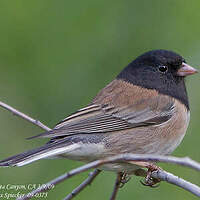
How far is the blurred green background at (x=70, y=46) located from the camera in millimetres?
4164

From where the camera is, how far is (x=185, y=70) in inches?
141

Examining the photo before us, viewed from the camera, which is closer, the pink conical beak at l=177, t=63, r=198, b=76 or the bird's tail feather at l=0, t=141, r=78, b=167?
the bird's tail feather at l=0, t=141, r=78, b=167

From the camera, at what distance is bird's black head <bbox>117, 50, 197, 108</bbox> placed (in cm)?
355

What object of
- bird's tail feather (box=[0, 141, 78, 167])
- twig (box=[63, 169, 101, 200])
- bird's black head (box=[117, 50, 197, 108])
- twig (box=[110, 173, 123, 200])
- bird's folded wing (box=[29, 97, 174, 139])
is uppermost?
bird's black head (box=[117, 50, 197, 108])

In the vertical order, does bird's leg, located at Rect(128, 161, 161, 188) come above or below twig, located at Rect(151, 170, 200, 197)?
below

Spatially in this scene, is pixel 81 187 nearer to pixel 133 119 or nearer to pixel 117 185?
pixel 117 185

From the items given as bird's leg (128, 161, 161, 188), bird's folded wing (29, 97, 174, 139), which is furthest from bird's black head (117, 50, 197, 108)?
bird's leg (128, 161, 161, 188)

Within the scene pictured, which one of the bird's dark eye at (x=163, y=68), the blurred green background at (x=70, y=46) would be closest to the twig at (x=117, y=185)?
the bird's dark eye at (x=163, y=68)

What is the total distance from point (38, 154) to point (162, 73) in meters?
1.24

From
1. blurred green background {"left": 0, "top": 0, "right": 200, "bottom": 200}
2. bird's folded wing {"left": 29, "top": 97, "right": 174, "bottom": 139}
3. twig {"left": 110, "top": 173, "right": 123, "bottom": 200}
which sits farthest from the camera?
blurred green background {"left": 0, "top": 0, "right": 200, "bottom": 200}

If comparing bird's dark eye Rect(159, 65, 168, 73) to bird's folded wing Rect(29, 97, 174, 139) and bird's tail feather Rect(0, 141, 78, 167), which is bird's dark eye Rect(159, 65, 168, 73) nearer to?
bird's folded wing Rect(29, 97, 174, 139)

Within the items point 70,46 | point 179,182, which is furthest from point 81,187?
point 70,46

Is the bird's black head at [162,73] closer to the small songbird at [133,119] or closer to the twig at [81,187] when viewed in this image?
the small songbird at [133,119]

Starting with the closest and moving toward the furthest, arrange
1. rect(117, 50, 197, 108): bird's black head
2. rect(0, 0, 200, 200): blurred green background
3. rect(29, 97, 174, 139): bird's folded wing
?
rect(29, 97, 174, 139): bird's folded wing < rect(117, 50, 197, 108): bird's black head < rect(0, 0, 200, 200): blurred green background
